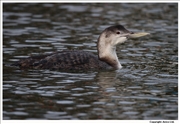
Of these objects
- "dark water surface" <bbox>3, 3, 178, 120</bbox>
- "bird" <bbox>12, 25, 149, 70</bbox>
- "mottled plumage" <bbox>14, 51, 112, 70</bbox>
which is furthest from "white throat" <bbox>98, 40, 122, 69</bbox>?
"mottled plumage" <bbox>14, 51, 112, 70</bbox>

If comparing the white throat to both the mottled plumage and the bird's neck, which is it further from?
the mottled plumage

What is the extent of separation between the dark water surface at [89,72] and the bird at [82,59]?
191 mm

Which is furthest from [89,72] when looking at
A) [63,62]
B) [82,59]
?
[63,62]

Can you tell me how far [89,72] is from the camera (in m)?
10.6

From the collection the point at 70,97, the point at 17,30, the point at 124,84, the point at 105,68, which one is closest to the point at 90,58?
the point at 105,68

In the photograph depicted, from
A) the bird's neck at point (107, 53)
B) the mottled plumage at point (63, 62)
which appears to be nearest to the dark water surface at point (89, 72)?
the mottled plumage at point (63, 62)

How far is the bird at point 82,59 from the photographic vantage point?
35.2 ft

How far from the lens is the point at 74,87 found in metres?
9.43

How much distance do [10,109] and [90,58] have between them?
9.90 feet

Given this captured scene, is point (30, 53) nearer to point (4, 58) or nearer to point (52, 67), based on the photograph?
point (4, 58)

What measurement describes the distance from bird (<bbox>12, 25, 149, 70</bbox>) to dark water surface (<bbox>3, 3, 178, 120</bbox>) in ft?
0.63

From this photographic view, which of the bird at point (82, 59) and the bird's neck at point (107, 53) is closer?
the bird at point (82, 59)

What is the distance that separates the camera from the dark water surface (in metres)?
8.23

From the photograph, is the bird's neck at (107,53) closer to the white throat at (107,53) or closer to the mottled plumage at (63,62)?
the white throat at (107,53)
